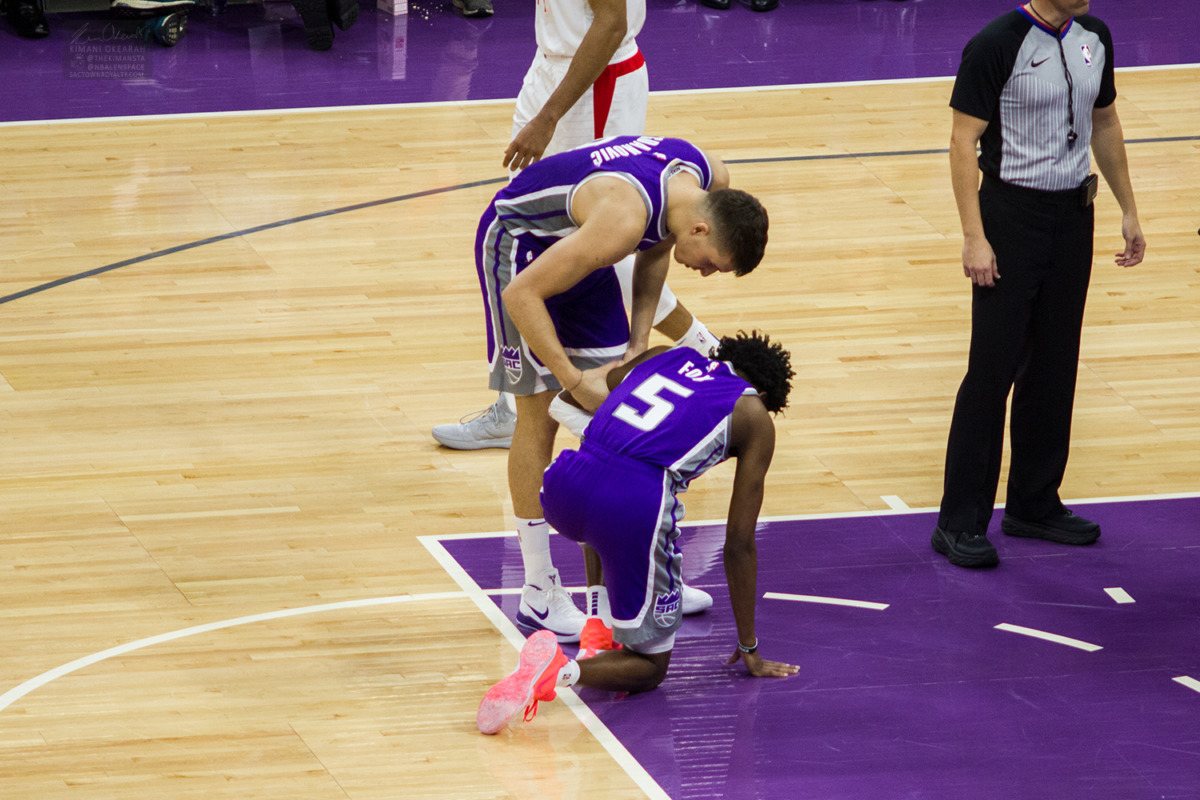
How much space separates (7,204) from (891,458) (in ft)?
14.8

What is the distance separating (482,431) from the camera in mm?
5930

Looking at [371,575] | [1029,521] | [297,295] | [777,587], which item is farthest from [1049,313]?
A: [297,295]

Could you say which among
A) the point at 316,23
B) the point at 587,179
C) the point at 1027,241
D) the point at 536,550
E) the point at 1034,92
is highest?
the point at 1034,92

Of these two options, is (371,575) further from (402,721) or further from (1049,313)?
(1049,313)

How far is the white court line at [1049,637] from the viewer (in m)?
4.63

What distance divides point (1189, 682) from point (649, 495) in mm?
1516

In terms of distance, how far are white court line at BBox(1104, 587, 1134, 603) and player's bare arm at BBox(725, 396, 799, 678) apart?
4.14ft

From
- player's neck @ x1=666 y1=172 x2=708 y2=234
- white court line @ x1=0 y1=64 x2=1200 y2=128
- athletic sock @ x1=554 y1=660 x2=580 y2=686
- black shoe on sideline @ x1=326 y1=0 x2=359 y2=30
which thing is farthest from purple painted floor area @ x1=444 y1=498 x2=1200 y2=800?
black shoe on sideline @ x1=326 y1=0 x2=359 y2=30

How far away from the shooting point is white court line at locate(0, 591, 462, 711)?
436 centimetres

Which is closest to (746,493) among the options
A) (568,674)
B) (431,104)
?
(568,674)

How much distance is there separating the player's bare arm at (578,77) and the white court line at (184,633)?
4.58 feet

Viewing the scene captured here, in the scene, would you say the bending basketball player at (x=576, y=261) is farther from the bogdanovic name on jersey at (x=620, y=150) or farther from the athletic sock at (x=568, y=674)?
the athletic sock at (x=568, y=674)

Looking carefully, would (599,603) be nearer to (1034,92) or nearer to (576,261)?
(576,261)

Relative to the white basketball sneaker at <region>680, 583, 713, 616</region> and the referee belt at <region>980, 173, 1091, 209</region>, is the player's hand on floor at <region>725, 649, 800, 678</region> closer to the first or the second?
the white basketball sneaker at <region>680, 583, 713, 616</region>
